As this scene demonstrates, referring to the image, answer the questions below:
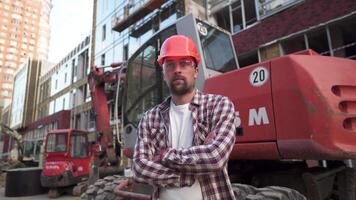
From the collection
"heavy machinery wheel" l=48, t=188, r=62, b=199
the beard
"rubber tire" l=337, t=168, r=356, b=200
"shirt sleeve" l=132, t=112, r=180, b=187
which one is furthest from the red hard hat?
"heavy machinery wheel" l=48, t=188, r=62, b=199

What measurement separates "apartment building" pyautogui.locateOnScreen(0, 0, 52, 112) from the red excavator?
9162 centimetres

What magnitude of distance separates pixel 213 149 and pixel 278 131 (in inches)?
63.9

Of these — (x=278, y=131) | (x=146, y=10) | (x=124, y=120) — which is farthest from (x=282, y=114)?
(x=146, y=10)

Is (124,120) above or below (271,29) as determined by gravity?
below

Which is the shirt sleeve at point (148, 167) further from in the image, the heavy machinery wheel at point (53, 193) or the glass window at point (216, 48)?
the heavy machinery wheel at point (53, 193)

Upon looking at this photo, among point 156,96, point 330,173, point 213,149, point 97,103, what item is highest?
point 97,103

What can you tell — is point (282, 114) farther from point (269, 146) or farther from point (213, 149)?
point (213, 149)

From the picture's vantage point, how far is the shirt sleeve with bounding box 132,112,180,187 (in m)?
1.89

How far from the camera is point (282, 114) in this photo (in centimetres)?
325

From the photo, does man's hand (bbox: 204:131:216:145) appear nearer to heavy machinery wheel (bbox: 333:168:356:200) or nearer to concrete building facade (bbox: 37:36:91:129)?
heavy machinery wheel (bbox: 333:168:356:200)

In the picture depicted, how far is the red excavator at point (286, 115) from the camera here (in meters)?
3.08

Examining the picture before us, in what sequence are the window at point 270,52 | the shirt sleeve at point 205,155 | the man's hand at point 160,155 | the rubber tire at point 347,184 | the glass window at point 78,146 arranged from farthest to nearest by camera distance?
the glass window at point 78,146, the window at point 270,52, the rubber tire at point 347,184, the man's hand at point 160,155, the shirt sleeve at point 205,155

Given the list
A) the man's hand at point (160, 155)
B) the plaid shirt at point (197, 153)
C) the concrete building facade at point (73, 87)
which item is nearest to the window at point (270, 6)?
the plaid shirt at point (197, 153)

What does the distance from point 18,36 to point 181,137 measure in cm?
10470
